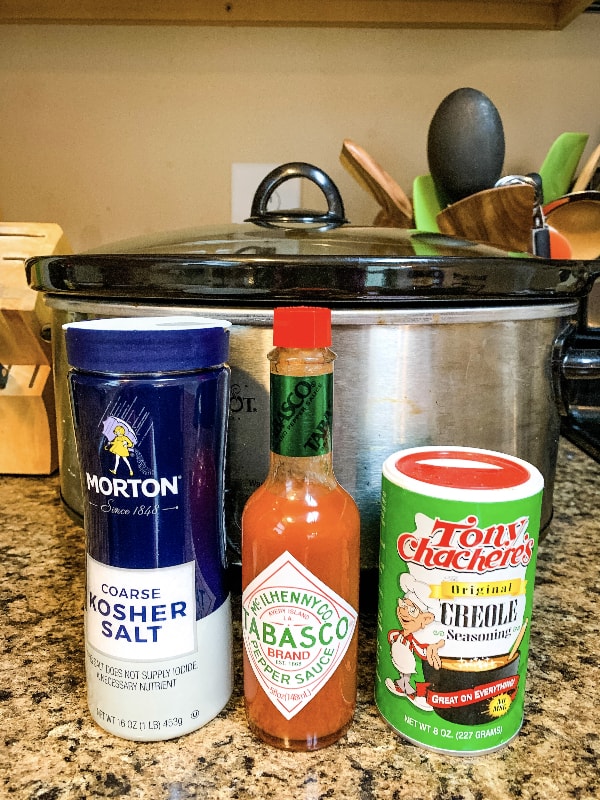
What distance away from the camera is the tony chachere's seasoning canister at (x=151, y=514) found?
14.1 inches

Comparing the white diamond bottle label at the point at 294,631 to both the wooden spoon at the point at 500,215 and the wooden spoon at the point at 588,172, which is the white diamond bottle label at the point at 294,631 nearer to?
the wooden spoon at the point at 500,215

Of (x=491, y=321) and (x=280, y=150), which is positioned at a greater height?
(x=280, y=150)

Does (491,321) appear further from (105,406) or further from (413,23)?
(413,23)

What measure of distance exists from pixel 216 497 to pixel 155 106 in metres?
0.93

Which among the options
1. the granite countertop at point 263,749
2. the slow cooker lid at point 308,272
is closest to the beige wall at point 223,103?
the slow cooker lid at point 308,272

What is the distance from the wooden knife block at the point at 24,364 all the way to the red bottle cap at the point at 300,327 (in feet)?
1.84

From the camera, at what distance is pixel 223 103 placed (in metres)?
1.11

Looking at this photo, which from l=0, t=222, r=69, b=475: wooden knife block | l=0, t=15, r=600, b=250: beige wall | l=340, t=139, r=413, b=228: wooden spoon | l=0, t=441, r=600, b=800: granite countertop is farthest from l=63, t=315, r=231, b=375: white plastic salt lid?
l=0, t=15, r=600, b=250: beige wall

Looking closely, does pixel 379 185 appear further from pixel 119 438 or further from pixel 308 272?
pixel 119 438

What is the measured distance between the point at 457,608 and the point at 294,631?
0.10 metres

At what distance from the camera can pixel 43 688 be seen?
0.43m

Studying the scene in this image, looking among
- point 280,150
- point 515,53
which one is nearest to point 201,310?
point 280,150

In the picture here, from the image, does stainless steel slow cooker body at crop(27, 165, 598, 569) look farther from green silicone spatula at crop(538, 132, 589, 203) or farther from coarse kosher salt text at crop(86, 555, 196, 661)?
green silicone spatula at crop(538, 132, 589, 203)

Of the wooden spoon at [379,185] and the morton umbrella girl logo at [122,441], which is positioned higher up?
the wooden spoon at [379,185]
